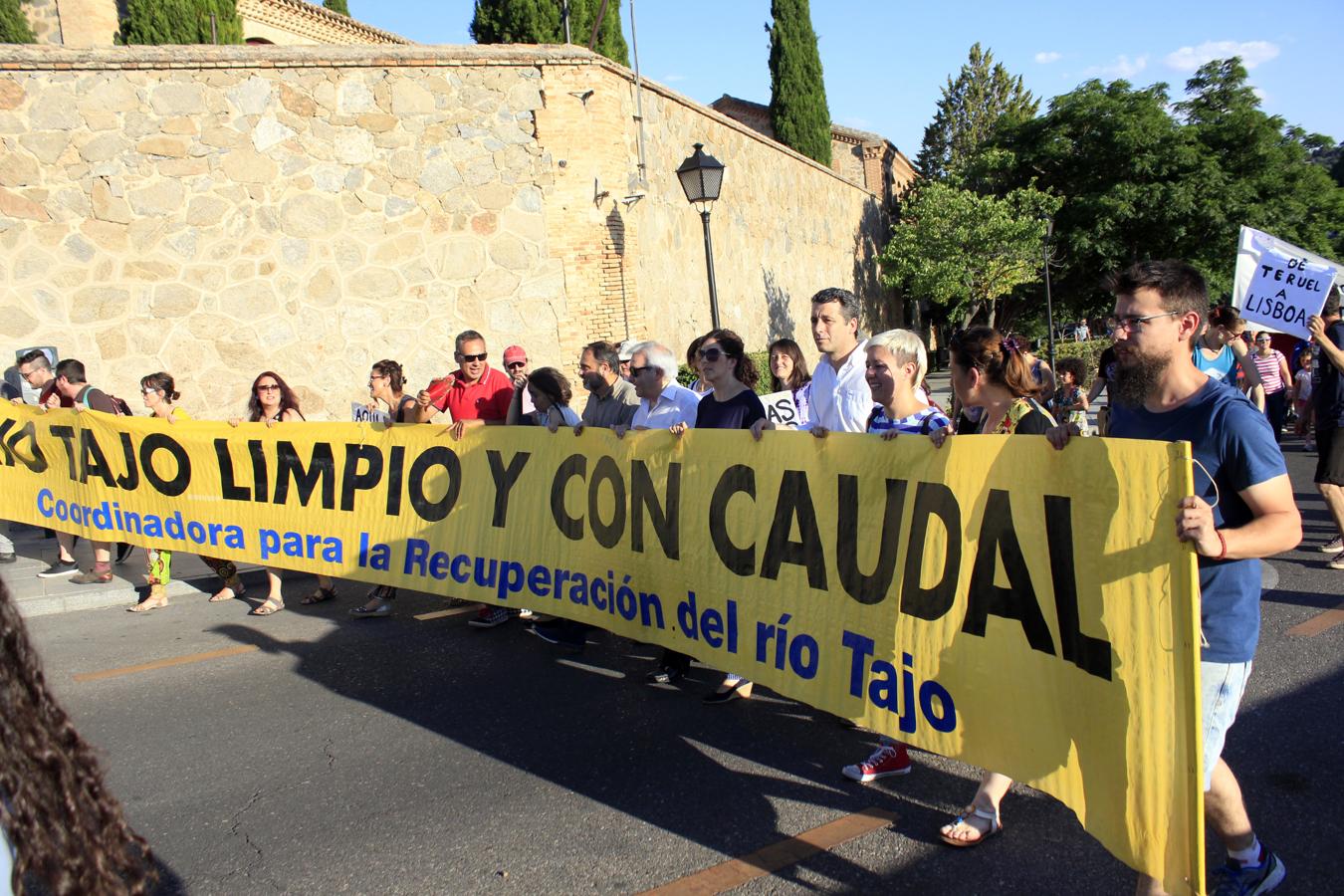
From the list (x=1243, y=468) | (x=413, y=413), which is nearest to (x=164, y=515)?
(x=413, y=413)

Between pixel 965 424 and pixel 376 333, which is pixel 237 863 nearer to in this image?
pixel 965 424

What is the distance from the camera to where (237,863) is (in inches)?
134

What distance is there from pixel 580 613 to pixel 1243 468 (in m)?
3.37

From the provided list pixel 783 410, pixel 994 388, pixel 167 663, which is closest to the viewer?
pixel 994 388

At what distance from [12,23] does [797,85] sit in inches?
855

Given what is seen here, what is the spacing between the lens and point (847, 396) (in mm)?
4969

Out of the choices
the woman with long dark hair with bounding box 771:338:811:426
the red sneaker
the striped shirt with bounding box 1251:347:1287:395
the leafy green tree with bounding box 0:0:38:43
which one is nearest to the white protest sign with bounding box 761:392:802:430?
the woman with long dark hair with bounding box 771:338:811:426

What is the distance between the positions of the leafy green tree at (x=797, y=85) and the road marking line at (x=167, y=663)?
2866 centimetres

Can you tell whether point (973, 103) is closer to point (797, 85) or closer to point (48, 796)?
point (797, 85)

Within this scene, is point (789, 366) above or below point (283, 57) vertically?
below

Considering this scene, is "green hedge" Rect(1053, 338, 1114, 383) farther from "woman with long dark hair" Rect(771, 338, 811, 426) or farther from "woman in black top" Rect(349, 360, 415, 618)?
"woman in black top" Rect(349, 360, 415, 618)

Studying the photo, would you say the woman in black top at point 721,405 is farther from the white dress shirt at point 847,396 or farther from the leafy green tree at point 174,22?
the leafy green tree at point 174,22

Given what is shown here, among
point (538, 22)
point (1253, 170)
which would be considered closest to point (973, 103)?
point (1253, 170)

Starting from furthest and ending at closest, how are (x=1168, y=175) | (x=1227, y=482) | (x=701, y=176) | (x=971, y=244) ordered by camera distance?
(x=1168, y=175), (x=971, y=244), (x=701, y=176), (x=1227, y=482)
